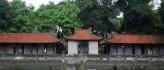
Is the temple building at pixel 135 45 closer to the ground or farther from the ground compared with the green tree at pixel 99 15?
closer to the ground

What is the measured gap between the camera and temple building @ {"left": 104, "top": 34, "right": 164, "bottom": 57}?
226 feet

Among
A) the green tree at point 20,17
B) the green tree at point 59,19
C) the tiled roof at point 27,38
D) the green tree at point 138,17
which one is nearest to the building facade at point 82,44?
the tiled roof at point 27,38

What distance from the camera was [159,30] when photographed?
7425 centimetres

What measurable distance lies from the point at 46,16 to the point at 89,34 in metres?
19.3

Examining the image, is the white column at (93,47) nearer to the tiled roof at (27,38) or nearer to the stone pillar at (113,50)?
the stone pillar at (113,50)

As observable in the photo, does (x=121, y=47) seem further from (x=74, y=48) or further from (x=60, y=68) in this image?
(x=60, y=68)

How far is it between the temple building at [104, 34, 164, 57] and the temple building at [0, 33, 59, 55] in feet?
27.3

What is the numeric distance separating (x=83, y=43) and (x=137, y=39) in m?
7.90

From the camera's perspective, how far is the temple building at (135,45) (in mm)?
68938

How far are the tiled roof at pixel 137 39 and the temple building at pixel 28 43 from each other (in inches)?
336

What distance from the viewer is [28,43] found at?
228ft

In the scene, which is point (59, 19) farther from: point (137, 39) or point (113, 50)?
point (137, 39)

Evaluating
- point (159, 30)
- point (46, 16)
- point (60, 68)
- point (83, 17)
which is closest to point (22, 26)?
point (46, 16)

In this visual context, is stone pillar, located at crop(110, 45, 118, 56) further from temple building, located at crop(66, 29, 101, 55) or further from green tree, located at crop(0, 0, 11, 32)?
green tree, located at crop(0, 0, 11, 32)
